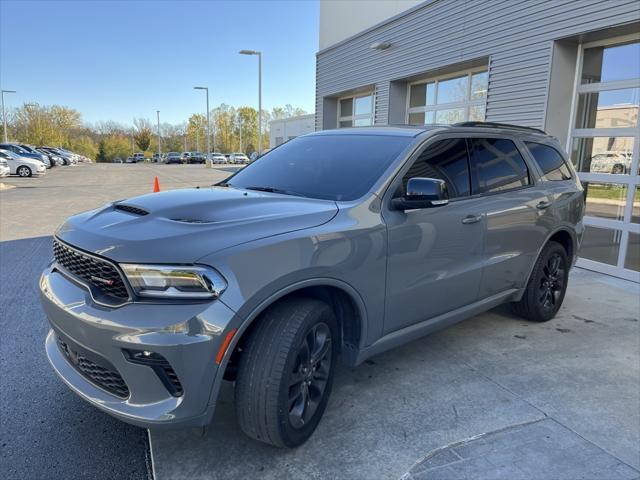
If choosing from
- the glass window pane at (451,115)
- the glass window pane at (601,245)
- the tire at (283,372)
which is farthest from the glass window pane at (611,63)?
the tire at (283,372)

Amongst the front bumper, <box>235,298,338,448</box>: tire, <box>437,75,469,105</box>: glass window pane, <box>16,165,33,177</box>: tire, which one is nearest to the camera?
the front bumper

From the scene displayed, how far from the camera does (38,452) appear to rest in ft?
8.52

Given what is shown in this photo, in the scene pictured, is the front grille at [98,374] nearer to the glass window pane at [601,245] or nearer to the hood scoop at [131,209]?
the hood scoop at [131,209]

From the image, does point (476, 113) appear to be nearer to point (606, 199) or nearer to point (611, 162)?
point (611, 162)

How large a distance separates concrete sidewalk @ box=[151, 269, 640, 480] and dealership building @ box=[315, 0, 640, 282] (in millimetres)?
2984

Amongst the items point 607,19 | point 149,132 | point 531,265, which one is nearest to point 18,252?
point 531,265

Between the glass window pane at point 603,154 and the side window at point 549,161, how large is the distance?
221 cm

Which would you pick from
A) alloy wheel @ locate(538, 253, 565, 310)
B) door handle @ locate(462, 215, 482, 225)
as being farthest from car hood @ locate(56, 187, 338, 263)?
alloy wheel @ locate(538, 253, 565, 310)

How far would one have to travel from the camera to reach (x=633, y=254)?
21.2ft

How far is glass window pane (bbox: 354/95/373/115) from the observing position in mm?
12930

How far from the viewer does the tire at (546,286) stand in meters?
4.44

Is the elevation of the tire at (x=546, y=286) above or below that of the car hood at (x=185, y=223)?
below

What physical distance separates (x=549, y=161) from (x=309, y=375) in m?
3.39

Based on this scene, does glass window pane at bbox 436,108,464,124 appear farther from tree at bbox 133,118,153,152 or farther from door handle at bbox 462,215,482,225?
tree at bbox 133,118,153,152
